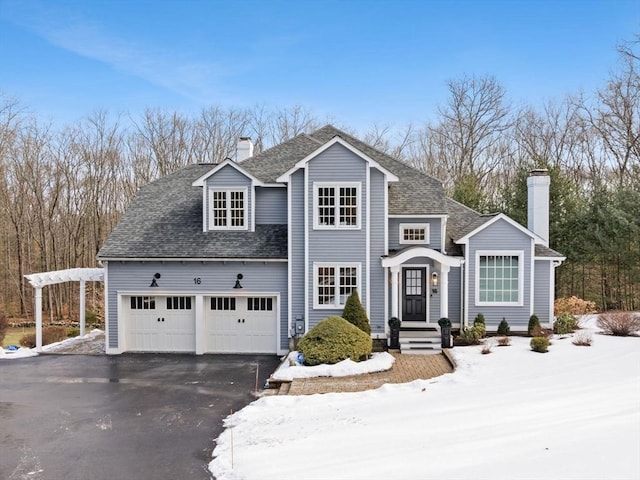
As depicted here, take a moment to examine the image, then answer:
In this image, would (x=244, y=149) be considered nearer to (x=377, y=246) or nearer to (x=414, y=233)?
(x=377, y=246)

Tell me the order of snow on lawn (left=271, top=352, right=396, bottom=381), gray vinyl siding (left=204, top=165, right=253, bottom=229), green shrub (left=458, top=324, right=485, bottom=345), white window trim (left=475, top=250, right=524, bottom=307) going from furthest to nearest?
gray vinyl siding (left=204, top=165, right=253, bottom=229) → white window trim (left=475, top=250, right=524, bottom=307) → green shrub (left=458, top=324, right=485, bottom=345) → snow on lawn (left=271, top=352, right=396, bottom=381)

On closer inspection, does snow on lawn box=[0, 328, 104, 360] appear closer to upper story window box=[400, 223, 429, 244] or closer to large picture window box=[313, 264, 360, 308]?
large picture window box=[313, 264, 360, 308]

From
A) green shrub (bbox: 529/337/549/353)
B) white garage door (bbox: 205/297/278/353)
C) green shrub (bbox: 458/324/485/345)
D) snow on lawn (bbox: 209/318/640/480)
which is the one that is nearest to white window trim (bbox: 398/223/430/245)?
green shrub (bbox: 458/324/485/345)

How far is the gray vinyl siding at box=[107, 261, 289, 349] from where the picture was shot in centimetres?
1563

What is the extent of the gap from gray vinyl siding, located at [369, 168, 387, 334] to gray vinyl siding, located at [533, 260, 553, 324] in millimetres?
5510

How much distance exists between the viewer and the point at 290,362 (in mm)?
13156

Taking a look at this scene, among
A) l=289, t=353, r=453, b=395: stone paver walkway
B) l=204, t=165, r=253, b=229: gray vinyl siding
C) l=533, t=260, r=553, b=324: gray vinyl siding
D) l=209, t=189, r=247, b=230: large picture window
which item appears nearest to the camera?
l=289, t=353, r=453, b=395: stone paver walkway

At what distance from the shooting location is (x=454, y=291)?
52.8ft

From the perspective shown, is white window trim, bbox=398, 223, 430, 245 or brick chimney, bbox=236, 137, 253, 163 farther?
brick chimney, bbox=236, 137, 253, 163

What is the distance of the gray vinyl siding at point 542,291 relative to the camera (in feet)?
51.9

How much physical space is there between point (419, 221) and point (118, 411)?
35.5ft

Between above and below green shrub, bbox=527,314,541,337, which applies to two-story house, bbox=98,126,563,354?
above

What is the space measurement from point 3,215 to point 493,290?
30.4 meters

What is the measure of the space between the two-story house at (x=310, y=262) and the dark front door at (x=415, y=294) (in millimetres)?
36
